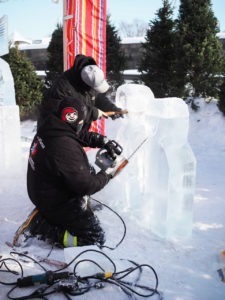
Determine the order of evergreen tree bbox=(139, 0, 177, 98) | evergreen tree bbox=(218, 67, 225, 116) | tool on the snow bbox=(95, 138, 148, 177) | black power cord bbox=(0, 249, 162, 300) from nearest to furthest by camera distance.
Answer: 1. black power cord bbox=(0, 249, 162, 300)
2. tool on the snow bbox=(95, 138, 148, 177)
3. evergreen tree bbox=(218, 67, 225, 116)
4. evergreen tree bbox=(139, 0, 177, 98)

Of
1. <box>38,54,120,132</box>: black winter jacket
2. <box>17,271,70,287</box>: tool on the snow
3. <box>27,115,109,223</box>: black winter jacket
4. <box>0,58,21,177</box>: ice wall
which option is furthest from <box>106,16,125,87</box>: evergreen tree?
<box>17,271,70,287</box>: tool on the snow

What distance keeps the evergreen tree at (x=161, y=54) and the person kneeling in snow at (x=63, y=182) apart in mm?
5884

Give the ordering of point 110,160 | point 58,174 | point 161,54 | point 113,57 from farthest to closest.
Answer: point 113,57 < point 161,54 < point 110,160 < point 58,174

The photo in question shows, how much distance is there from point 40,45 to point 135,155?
1150 centimetres

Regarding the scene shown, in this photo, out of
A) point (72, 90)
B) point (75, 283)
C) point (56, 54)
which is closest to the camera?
point (75, 283)

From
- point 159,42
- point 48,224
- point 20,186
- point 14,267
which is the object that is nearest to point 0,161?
point 20,186

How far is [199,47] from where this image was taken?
7492 millimetres

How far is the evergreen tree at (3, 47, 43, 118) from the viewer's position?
28.3ft

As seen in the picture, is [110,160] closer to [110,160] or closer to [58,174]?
[110,160]

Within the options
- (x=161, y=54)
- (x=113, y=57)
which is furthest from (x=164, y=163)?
(x=113, y=57)

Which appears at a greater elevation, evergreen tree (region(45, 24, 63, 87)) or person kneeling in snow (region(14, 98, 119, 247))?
evergreen tree (region(45, 24, 63, 87))

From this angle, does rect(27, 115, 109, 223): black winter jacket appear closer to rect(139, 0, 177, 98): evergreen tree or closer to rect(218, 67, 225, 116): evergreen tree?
rect(218, 67, 225, 116): evergreen tree

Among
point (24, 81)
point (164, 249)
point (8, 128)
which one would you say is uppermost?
point (24, 81)

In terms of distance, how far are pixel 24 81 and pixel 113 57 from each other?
103 inches
